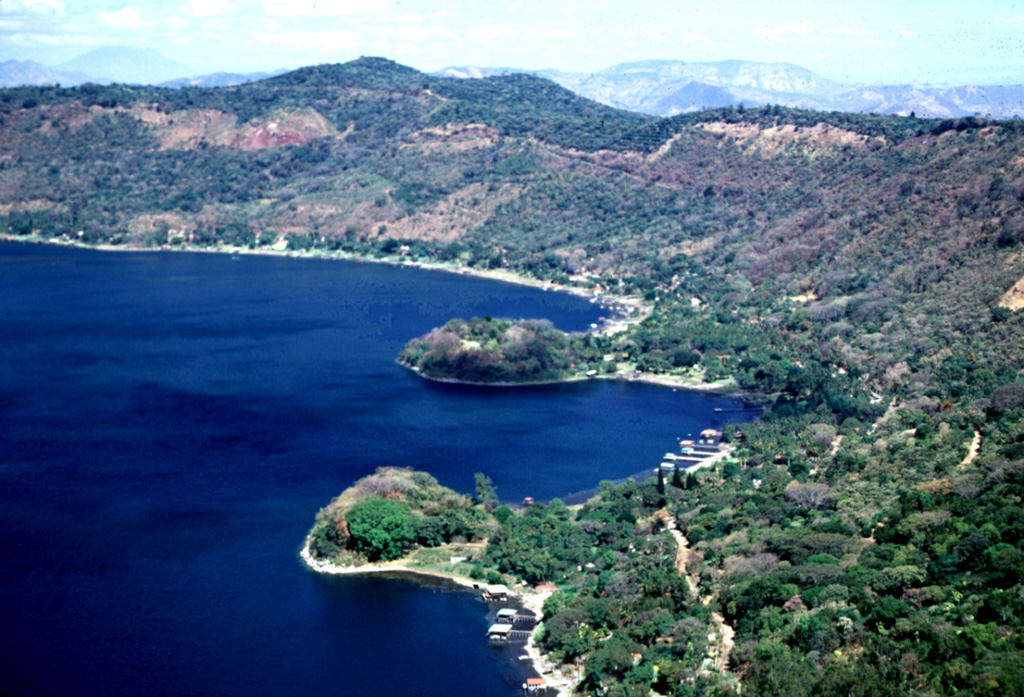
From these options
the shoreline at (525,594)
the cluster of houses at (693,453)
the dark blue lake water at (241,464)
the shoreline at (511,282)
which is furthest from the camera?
the shoreline at (511,282)

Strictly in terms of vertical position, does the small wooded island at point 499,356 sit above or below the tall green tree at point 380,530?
above

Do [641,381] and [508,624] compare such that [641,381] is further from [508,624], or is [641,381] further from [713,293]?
[508,624]

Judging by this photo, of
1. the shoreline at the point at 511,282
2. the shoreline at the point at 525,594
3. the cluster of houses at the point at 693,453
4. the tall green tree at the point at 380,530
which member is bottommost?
the shoreline at the point at 525,594

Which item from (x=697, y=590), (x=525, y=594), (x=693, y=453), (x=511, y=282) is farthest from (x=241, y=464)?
(x=511, y=282)

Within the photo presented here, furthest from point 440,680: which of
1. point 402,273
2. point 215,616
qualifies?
point 402,273

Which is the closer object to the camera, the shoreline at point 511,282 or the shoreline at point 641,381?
the shoreline at point 641,381

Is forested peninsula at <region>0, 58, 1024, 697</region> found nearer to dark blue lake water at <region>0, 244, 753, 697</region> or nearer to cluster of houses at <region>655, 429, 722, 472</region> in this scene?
cluster of houses at <region>655, 429, 722, 472</region>

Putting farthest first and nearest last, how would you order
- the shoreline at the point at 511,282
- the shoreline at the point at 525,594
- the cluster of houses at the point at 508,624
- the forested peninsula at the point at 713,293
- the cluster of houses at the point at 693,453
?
the shoreline at the point at 511,282 → the cluster of houses at the point at 693,453 → the cluster of houses at the point at 508,624 → the shoreline at the point at 525,594 → the forested peninsula at the point at 713,293

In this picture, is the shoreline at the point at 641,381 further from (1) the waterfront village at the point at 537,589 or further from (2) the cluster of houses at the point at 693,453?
(1) the waterfront village at the point at 537,589

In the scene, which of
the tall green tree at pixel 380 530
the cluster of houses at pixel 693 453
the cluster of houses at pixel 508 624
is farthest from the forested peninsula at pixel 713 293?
the cluster of houses at pixel 693 453
